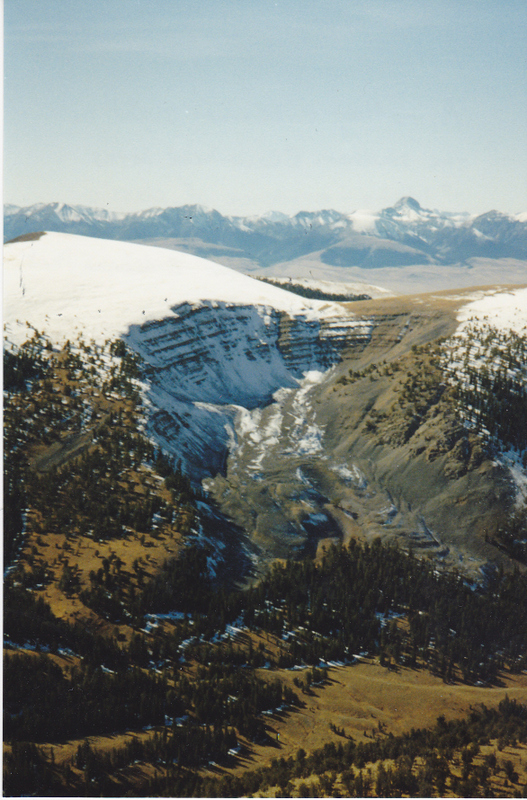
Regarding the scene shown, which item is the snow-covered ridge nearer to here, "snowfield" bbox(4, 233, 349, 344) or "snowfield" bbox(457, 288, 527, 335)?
"snowfield" bbox(4, 233, 349, 344)

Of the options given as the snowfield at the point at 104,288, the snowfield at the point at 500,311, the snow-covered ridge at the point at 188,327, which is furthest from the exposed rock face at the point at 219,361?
the snowfield at the point at 500,311

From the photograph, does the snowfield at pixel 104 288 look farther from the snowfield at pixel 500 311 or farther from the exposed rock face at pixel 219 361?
the snowfield at pixel 500 311

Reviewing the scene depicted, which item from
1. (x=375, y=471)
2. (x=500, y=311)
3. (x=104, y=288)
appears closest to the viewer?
(x=375, y=471)

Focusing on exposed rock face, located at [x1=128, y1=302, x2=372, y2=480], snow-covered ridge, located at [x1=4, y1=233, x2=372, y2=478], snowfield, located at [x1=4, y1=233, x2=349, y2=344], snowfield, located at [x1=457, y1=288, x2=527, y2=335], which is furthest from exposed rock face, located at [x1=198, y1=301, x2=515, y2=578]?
snowfield, located at [x1=4, y1=233, x2=349, y2=344]

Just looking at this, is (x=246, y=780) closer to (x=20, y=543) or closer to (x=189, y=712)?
(x=189, y=712)

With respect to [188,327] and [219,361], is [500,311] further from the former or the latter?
[188,327]

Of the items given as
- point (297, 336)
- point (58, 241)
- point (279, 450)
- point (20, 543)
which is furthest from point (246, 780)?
point (58, 241)

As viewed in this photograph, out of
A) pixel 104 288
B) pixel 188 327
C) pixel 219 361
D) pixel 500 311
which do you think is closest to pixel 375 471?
pixel 219 361

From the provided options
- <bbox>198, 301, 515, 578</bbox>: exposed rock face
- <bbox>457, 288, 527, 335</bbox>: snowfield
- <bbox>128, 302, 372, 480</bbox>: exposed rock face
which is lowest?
<bbox>198, 301, 515, 578</bbox>: exposed rock face
